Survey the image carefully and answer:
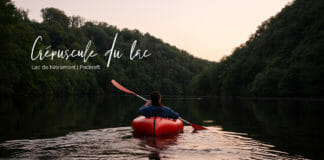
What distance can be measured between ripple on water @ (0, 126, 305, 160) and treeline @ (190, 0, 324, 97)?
50408 mm

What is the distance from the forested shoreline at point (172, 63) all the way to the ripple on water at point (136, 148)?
26.8m

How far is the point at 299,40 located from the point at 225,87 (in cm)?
2447

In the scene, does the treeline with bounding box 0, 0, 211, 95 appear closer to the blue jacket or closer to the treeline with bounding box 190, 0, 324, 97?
the blue jacket

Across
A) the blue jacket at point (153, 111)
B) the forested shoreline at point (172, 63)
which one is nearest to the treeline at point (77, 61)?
the forested shoreline at point (172, 63)

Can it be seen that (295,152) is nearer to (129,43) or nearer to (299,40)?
(299,40)

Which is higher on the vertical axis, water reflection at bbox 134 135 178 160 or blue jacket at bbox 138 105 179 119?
blue jacket at bbox 138 105 179 119

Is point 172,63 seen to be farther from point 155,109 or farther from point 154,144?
point 154,144

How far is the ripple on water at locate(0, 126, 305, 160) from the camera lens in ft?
23.5

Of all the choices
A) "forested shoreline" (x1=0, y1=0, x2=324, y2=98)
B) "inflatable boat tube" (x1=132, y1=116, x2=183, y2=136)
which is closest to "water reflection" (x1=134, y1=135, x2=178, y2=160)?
"inflatable boat tube" (x1=132, y1=116, x2=183, y2=136)

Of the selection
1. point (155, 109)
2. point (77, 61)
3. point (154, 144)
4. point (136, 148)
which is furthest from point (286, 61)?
point (136, 148)

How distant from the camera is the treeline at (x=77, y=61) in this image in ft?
116

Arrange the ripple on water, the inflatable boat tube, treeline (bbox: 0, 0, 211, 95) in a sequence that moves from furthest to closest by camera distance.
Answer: treeline (bbox: 0, 0, 211, 95), the inflatable boat tube, the ripple on water

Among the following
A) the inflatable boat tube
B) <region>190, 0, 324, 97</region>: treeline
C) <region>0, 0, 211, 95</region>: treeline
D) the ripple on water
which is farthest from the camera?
<region>190, 0, 324, 97</region>: treeline

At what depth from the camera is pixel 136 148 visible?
26.7 feet
